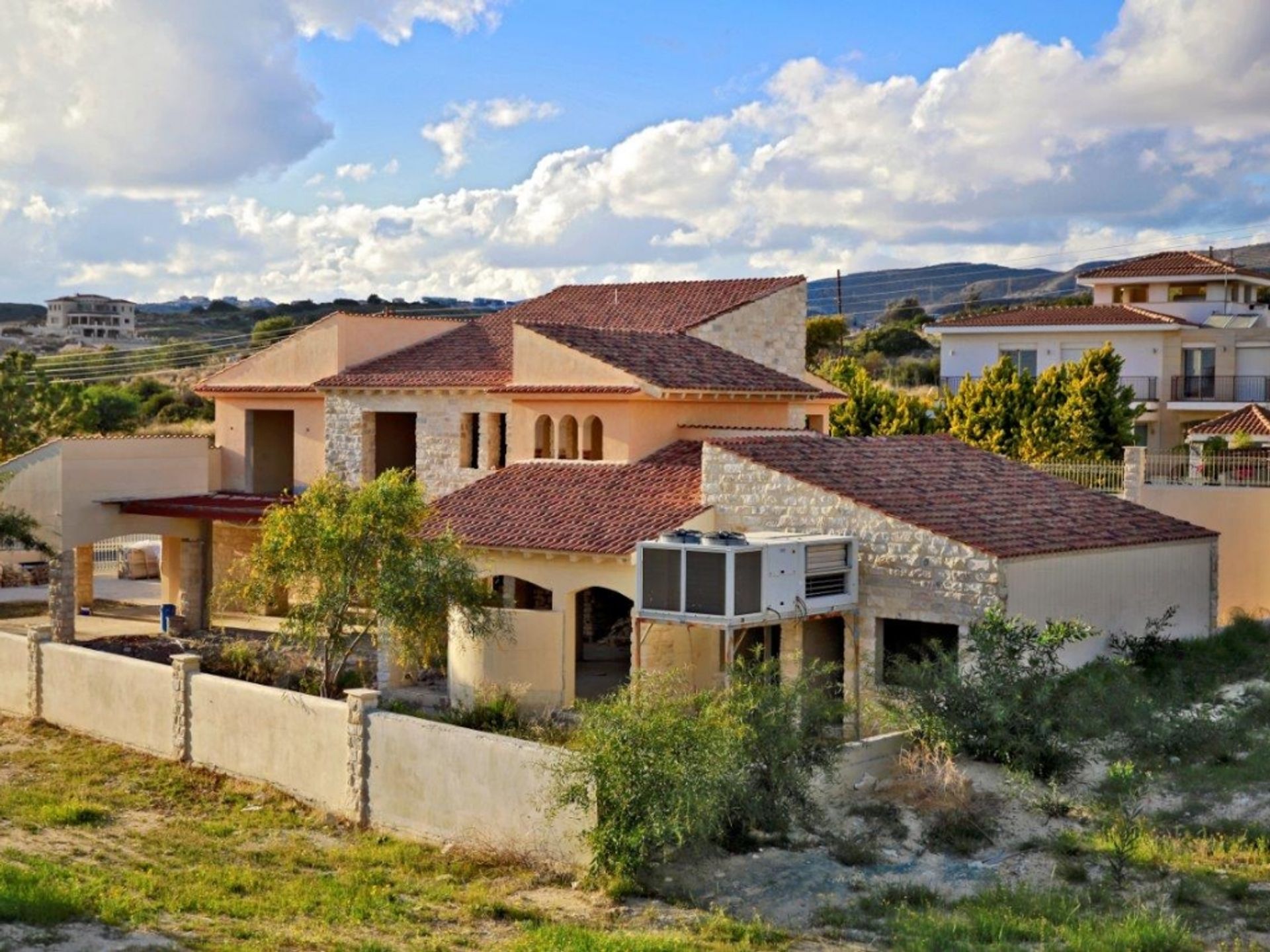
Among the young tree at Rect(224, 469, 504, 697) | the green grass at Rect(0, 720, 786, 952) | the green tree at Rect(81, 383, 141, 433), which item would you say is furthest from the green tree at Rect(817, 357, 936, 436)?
the green tree at Rect(81, 383, 141, 433)

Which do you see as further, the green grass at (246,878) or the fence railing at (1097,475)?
the fence railing at (1097,475)

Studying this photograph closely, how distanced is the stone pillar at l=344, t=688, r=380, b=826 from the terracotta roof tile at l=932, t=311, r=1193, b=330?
3897cm

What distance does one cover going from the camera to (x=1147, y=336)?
175 feet

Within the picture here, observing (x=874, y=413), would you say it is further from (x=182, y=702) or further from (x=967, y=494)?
(x=182, y=702)

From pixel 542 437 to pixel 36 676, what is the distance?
10.0 metres

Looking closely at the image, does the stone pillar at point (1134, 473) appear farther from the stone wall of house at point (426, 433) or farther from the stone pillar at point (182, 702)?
the stone pillar at point (182, 702)

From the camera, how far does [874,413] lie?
4306cm

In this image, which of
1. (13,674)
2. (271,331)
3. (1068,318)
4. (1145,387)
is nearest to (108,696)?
(13,674)

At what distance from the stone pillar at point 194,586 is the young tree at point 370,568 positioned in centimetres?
1005

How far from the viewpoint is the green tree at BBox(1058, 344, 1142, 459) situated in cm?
4144

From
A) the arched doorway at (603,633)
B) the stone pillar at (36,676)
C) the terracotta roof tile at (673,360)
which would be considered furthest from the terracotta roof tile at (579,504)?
the stone pillar at (36,676)

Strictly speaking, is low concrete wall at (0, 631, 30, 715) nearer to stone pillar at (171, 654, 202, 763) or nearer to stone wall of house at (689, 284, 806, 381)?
stone pillar at (171, 654, 202, 763)

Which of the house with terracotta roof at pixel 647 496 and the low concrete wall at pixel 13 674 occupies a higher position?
the house with terracotta roof at pixel 647 496

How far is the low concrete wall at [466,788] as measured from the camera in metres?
18.3
